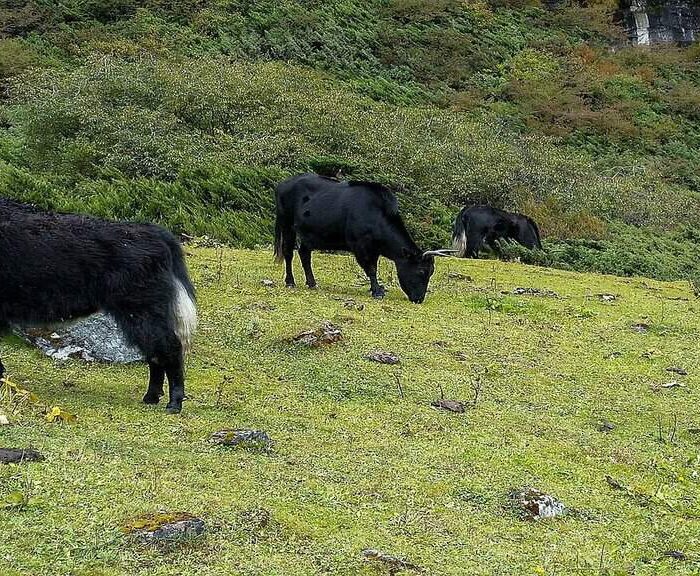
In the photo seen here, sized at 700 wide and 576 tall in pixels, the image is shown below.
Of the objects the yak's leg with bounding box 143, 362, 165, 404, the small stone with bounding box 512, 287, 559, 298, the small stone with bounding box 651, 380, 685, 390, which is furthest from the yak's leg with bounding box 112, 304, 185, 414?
the small stone with bounding box 512, 287, 559, 298

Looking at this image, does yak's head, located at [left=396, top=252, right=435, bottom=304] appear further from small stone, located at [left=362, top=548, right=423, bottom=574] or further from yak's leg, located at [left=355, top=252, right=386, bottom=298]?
small stone, located at [left=362, top=548, right=423, bottom=574]

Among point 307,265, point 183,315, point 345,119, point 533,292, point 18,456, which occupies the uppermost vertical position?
point 345,119

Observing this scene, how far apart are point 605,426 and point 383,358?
2.16m

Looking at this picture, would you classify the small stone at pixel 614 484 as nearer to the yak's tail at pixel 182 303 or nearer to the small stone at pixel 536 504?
the small stone at pixel 536 504

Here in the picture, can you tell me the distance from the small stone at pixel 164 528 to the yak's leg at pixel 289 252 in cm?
726

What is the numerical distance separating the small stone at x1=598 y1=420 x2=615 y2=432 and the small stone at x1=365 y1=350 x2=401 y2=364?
201 cm

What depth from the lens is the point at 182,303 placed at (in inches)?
267

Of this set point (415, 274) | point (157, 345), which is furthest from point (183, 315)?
point (415, 274)

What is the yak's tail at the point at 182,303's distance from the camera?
671cm

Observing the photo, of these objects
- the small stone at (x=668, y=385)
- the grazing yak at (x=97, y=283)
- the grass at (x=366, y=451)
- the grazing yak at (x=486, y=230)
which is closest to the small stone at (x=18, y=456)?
the grass at (x=366, y=451)

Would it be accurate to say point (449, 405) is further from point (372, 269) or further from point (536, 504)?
point (372, 269)

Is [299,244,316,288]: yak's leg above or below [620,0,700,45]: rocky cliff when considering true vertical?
below

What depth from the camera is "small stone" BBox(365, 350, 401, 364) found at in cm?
841

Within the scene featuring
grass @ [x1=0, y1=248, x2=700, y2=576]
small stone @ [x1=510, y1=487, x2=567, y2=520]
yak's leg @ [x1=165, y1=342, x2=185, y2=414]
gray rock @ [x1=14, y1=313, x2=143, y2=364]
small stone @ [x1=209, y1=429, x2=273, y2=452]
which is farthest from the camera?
gray rock @ [x1=14, y1=313, x2=143, y2=364]
